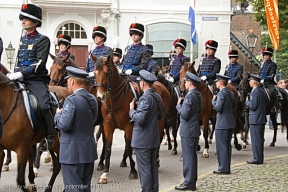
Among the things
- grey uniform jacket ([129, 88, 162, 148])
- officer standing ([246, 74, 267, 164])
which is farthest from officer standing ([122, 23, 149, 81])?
grey uniform jacket ([129, 88, 162, 148])

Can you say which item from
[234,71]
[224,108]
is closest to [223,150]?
[224,108]

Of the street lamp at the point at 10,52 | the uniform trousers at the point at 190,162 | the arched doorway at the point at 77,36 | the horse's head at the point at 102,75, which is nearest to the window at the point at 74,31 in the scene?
the arched doorway at the point at 77,36

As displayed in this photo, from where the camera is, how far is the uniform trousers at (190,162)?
959 centimetres

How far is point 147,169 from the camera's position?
848cm

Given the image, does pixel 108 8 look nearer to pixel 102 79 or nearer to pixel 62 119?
pixel 102 79

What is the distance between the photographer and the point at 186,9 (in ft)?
105

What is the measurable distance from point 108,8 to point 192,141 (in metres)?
21.6

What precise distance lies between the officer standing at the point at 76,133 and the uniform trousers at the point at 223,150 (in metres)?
4.94

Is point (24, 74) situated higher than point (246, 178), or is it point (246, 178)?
point (24, 74)

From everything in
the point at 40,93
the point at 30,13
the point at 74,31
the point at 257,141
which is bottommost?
the point at 257,141

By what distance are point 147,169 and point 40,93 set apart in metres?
2.19

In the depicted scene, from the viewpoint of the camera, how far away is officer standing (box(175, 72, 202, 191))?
31.5 feet

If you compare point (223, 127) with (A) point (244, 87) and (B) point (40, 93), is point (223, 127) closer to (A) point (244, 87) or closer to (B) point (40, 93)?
(B) point (40, 93)

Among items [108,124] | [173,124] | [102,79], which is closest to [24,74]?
[102,79]
